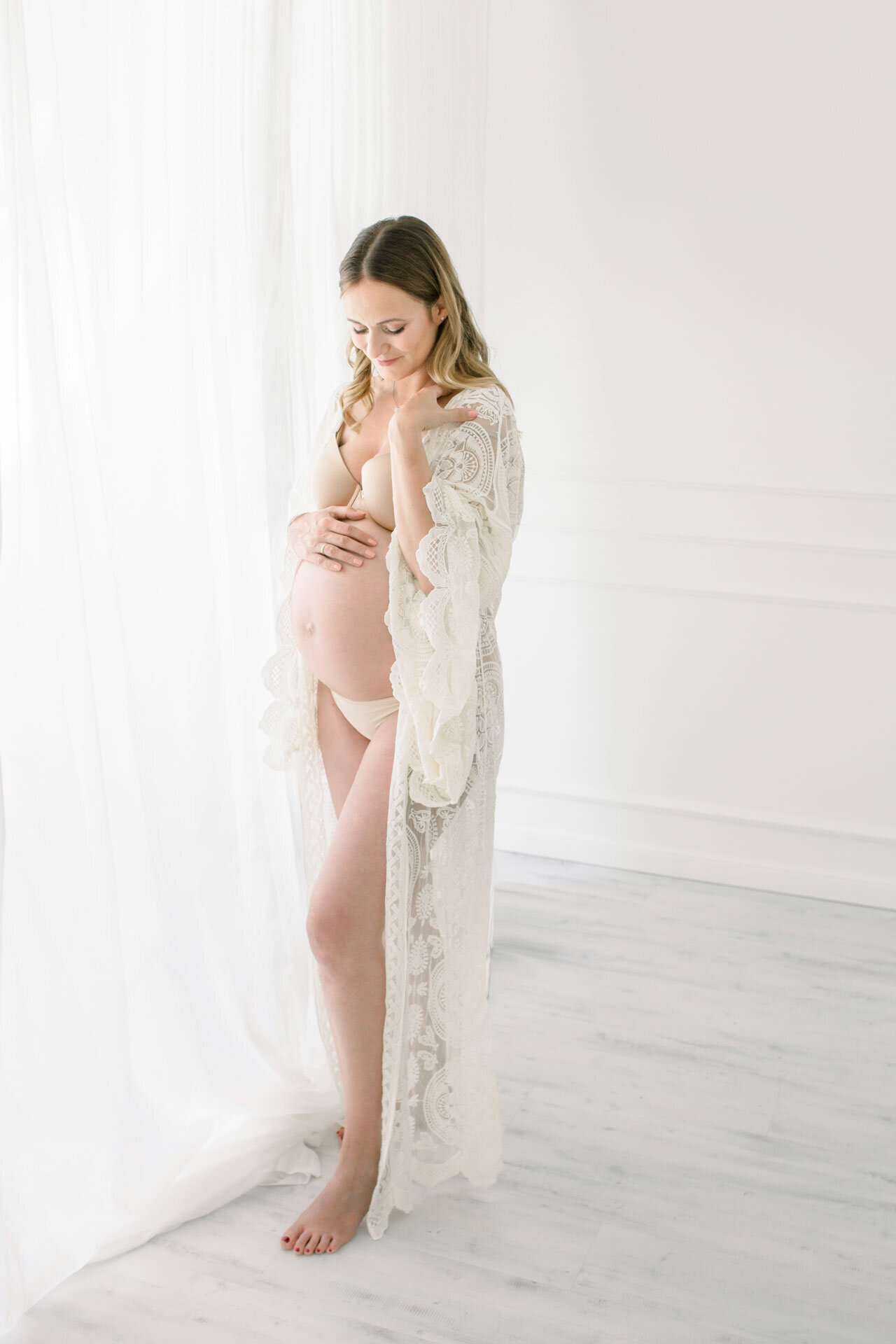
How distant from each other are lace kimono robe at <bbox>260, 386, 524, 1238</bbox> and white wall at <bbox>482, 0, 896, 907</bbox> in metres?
1.37

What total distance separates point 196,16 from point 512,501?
35.5 inches

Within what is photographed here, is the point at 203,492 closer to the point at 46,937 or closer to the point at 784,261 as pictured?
the point at 46,937

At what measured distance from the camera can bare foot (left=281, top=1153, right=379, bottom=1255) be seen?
5.98 feet

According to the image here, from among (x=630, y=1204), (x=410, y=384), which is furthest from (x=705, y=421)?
(x=630, y=1204)

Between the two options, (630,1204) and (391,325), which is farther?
(630,1204)

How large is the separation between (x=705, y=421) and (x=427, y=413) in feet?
5.07

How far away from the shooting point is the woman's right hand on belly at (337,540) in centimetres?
182

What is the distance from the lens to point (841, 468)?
9.71ft

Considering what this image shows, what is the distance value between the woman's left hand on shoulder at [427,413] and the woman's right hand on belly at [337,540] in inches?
8.1

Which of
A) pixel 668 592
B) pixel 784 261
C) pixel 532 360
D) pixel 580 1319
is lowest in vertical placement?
pixel 580 1319

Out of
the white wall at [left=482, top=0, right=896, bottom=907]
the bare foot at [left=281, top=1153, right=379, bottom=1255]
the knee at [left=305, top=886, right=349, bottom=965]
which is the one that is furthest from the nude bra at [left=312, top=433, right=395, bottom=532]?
the white wall at [left=482, top=0, right=896, bottom=907]

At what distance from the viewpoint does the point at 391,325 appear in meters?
1.78

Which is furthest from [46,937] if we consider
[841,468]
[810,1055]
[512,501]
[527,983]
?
[841,468]

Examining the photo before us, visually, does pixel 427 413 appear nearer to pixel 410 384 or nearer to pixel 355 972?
pixel 410 384
